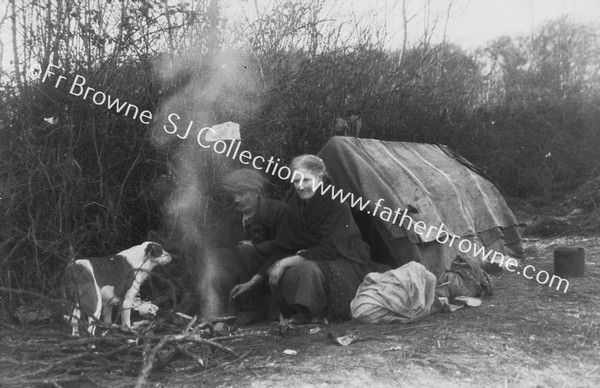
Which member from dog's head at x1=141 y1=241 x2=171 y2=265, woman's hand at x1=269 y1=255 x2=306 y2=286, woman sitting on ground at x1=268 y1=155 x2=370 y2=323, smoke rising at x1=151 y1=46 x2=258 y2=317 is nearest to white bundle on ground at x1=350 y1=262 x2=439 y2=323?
woman sitting on ground at x1=268 y1=155 x2=370 y2=323

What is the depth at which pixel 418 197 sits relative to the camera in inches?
237

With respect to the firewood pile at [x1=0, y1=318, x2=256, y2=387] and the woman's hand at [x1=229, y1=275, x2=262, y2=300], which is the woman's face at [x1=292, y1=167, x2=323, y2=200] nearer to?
the woman's hand at [x1=229, y1=275, x2=262, y2=300]

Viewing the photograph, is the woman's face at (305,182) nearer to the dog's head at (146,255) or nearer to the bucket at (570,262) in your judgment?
the dog's head at (146,255)

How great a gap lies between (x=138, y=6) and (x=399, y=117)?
4245 millimetres

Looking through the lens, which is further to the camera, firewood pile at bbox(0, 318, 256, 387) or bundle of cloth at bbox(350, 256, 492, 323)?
bundle of cloth at bbox(350, 256, 492, 323)

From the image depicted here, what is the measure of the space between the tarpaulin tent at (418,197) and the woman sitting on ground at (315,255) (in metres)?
0.68

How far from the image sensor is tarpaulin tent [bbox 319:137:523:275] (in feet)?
18.5

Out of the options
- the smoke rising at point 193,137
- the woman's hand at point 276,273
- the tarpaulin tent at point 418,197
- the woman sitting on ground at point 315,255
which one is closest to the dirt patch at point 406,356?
the woman sitting on ground at point 315,255

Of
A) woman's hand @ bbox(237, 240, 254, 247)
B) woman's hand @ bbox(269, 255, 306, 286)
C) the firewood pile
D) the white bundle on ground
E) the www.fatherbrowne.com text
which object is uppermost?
the www.fatherbrowne.com text

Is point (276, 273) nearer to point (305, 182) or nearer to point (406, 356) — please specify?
point (305, 182)

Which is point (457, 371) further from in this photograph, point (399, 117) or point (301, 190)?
point (399, 117)

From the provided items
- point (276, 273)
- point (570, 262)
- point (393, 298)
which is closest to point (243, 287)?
point (276, 273)

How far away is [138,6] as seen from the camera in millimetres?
5777

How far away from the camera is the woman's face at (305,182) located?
4.95 meters
